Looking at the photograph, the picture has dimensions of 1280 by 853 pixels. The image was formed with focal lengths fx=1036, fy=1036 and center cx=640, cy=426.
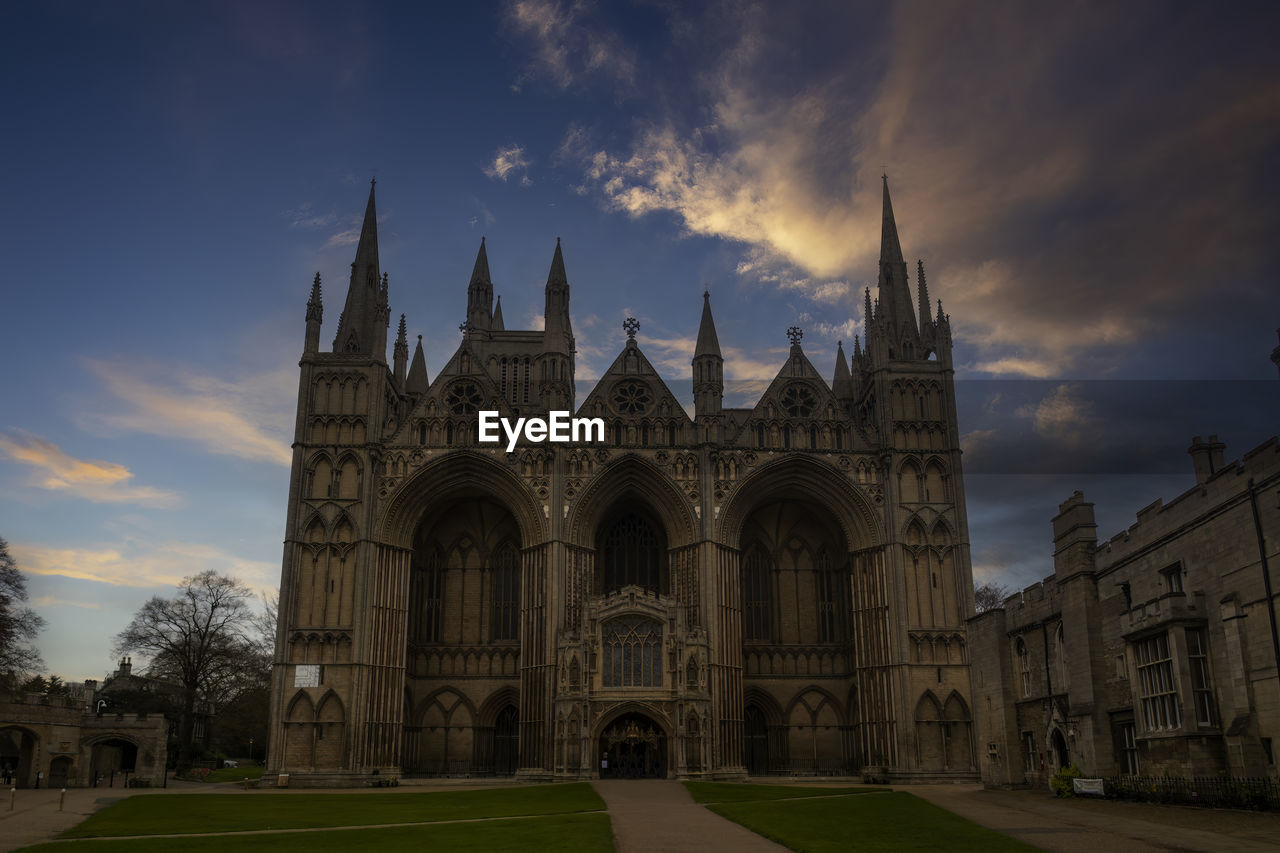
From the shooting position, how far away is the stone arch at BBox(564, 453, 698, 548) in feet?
163

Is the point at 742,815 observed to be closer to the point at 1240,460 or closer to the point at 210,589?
the point at 1240,460

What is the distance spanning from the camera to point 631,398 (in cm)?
5194

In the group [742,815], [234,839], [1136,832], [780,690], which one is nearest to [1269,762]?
[1136,832]

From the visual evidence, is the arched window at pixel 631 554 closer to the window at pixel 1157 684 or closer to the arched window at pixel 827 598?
the arched window at pixel 827 598

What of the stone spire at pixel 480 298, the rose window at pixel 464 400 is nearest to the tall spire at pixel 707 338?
the rose window at pixel 464 400

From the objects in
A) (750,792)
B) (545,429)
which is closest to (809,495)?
(545,429)

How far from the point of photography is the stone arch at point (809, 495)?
5009cm

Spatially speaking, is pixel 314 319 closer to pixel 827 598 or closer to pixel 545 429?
pixel 545 429

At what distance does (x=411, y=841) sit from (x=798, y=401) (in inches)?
1418

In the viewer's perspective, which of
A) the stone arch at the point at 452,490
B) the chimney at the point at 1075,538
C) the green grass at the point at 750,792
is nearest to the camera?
the chimney at the point at 1075,538

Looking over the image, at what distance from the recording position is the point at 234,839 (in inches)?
821

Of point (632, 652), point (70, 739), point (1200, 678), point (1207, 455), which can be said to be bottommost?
point (70, 739)

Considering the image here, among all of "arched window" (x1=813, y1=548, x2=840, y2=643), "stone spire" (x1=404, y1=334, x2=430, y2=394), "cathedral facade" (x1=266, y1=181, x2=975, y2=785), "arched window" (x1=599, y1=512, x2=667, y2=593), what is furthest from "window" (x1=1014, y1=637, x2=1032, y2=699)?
"stone spire" (x1=404, y1=334, x2=430, y2=394)

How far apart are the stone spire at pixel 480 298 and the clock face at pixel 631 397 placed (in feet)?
71.4
